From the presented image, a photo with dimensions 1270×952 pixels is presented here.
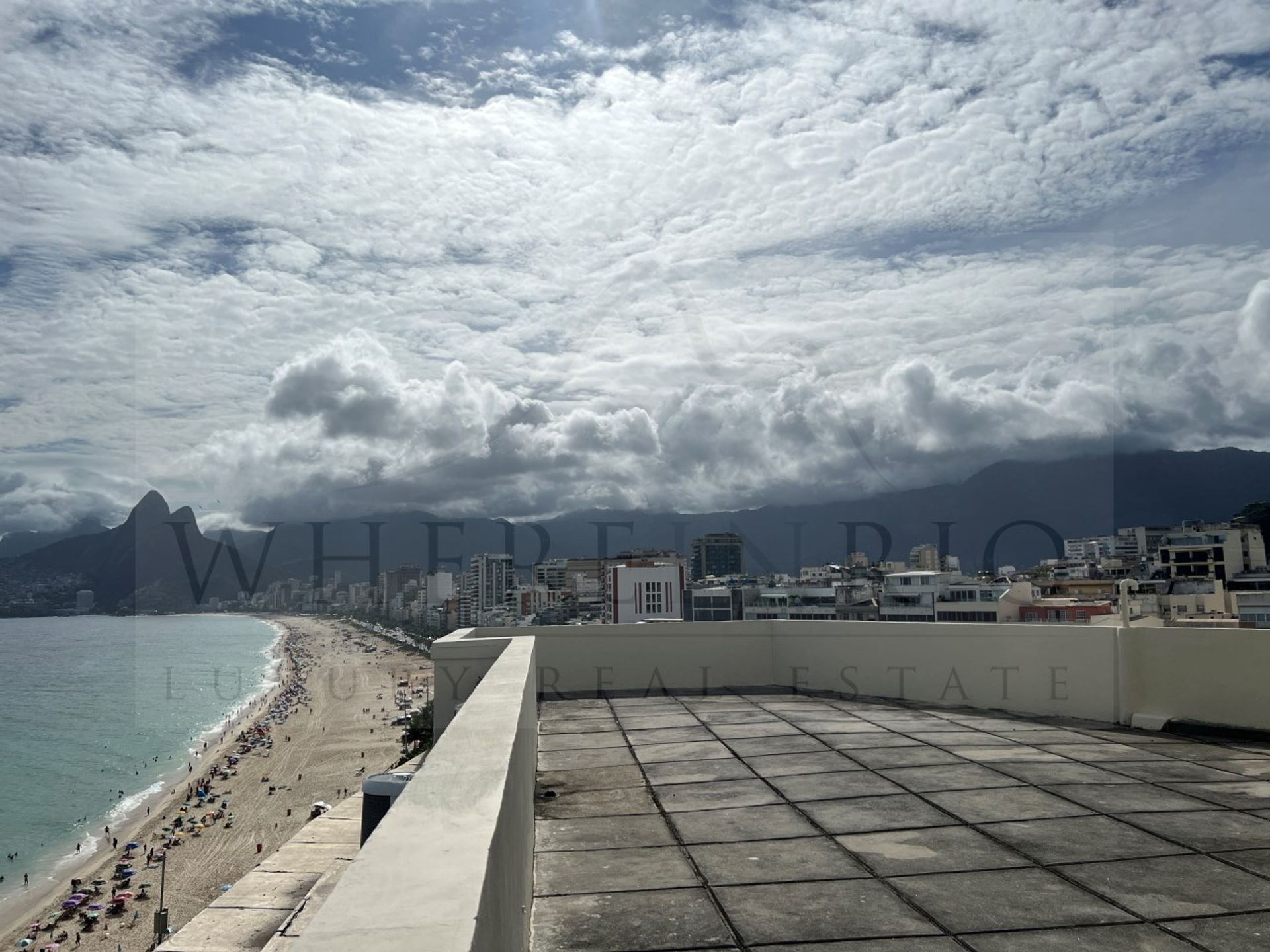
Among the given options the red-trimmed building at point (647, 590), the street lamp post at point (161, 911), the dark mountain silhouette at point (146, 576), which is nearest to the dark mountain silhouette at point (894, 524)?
the dark mountain silhouette at point (146, 576)

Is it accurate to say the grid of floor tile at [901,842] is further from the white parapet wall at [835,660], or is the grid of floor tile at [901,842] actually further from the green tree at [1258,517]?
the green tree at [1258,517]

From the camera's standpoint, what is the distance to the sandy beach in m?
26.0

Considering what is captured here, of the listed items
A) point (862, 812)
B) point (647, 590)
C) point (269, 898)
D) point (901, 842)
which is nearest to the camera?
point (901, 842)

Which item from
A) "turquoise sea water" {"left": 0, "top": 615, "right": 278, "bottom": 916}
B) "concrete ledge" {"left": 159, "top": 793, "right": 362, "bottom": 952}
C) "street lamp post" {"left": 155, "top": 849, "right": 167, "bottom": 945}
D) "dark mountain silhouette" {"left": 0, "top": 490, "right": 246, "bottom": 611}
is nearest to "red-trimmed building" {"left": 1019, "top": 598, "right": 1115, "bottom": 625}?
"street lamp post" {"left": 155, "top": 849, "right": 167, "bottom": 945}

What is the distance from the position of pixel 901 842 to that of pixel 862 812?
56cm

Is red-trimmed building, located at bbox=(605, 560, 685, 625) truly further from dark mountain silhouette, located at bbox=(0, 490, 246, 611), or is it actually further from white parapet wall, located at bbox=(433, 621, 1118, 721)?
dark mountain silhouette, located at bbox=(0, 490, 246, 611)

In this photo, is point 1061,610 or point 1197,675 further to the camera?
point 1061,610

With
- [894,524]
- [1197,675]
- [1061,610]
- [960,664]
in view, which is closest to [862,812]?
[1197,675]

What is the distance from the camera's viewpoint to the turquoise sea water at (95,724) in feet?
122

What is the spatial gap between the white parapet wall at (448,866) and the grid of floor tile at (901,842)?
78 cm

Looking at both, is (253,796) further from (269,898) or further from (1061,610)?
(269,898)

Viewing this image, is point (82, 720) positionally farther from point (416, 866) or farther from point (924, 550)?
point (416, 866)

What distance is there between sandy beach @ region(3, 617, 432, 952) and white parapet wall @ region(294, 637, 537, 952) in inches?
1021

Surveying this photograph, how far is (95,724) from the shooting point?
61.4 m
